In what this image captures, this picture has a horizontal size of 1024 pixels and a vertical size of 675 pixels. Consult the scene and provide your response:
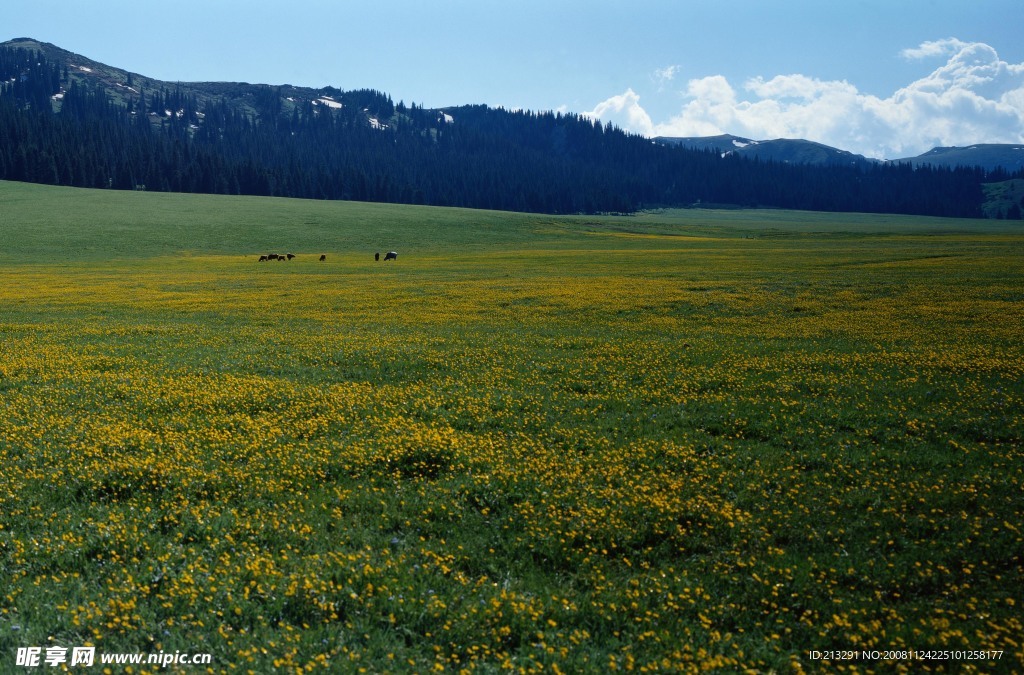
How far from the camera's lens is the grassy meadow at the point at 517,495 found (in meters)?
7.14

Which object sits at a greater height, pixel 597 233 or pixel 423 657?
pixel 597 233

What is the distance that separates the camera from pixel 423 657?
22.3 feet

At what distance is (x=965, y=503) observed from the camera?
10.0 metres

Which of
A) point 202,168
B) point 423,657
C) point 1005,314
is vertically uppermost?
point 202,168

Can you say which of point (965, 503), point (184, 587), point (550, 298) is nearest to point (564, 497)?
point (184, 587)

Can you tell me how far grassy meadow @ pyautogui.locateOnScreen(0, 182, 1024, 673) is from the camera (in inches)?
281

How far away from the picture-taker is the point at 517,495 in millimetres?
10531

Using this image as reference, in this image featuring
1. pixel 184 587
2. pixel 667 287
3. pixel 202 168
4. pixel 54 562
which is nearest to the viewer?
pixel 184 587

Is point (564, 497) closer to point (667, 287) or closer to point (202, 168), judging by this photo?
point (667, 287)

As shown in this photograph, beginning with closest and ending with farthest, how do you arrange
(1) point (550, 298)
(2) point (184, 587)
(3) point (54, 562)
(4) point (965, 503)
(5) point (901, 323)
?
(2) point (184, 587) < (3) point (54, 562) < (4) point (965, 503) < (5) point (901, 323) < (1) point (550, 298)

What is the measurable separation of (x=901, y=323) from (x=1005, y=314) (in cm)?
546

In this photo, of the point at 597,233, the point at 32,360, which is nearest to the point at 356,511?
the point at 32,360

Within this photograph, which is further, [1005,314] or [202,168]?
[202,168]

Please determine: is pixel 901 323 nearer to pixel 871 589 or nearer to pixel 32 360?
pixel 871 589
